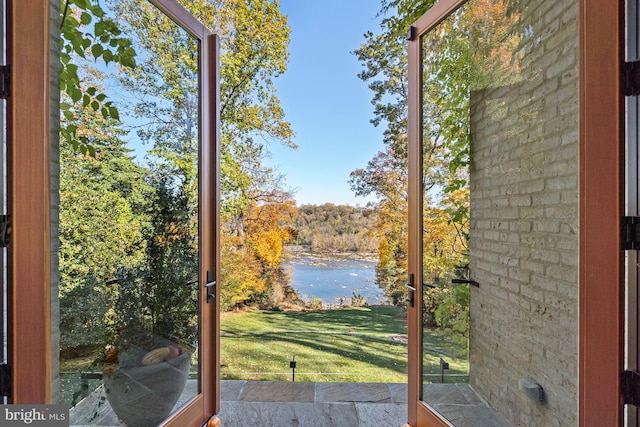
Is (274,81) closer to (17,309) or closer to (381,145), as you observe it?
(381,145)

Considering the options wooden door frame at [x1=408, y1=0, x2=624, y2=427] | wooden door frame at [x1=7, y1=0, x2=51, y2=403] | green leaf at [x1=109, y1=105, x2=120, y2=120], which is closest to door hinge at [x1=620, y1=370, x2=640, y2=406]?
wooden door frame at [x1=408, y1=0, x2=624, y2=427]

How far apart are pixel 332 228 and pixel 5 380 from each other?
108 inches

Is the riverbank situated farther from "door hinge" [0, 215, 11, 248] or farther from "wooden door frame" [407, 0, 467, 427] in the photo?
"door hinge" [0, 215, 11, 248]

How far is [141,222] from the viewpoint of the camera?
60.6 inches

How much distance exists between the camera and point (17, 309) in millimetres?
1060

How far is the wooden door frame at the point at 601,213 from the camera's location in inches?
38.4

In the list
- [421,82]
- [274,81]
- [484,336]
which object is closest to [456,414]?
[484,336]

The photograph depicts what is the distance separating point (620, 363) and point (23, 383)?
79.9 inches

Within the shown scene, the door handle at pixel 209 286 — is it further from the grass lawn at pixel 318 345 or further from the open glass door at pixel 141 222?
the grass lawn at pixel 318 345

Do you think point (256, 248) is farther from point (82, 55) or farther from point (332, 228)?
point (82, 55)

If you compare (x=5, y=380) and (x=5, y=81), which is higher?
(x=5, y=81)

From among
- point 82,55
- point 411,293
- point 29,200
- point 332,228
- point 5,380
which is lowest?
point 5,380

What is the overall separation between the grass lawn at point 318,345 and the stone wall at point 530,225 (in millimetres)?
1537

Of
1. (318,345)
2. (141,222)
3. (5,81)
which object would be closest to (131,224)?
(141,222)
